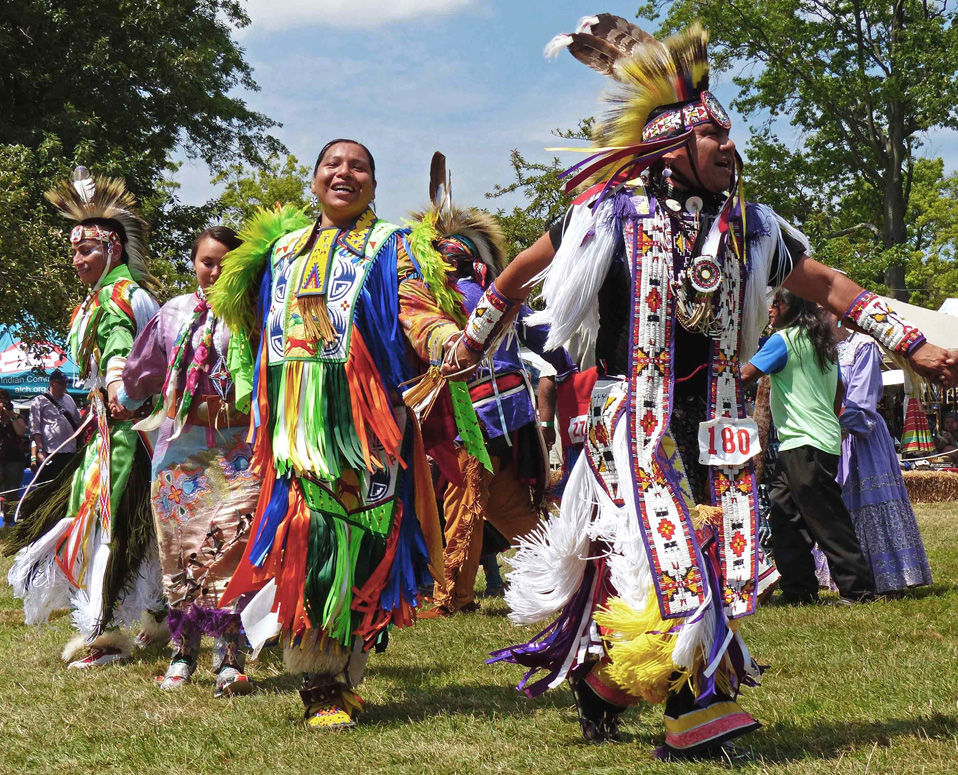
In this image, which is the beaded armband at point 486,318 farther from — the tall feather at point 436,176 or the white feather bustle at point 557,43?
the tall feather at point 436,176

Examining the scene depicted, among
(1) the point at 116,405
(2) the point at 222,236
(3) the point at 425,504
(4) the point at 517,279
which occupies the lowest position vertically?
(3) the point at 425,504

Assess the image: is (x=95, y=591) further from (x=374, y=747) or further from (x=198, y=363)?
(x=374, y=747)

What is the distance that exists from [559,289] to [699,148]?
57cm

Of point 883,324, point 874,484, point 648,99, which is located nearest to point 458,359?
point 648,99

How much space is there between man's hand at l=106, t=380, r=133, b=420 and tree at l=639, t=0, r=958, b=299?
1902 cm

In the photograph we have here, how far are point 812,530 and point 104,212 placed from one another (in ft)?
13.9

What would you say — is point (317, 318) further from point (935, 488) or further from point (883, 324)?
point (935, 488)

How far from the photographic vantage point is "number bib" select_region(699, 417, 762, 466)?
3.12 m

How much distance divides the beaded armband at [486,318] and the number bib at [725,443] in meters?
0.68

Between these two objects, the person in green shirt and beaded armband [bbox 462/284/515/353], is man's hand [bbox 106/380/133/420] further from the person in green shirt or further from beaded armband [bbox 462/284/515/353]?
the person in green shirt

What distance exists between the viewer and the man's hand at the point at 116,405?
5.04 m

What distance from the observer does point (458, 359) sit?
3434 mm

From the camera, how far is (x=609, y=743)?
337cm

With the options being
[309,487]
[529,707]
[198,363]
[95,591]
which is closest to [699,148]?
[309,487]
